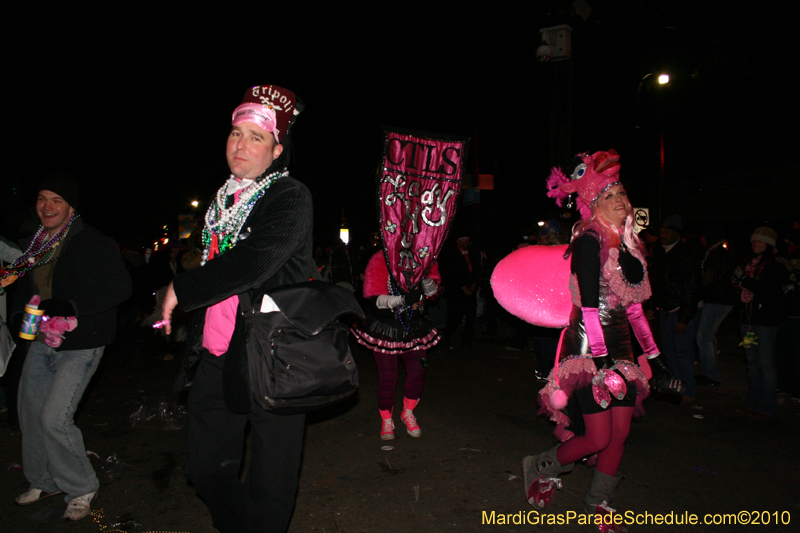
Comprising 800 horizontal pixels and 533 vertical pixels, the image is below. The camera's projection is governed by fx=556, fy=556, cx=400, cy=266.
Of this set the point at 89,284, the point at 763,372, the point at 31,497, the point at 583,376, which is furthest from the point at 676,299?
the point at 31,497

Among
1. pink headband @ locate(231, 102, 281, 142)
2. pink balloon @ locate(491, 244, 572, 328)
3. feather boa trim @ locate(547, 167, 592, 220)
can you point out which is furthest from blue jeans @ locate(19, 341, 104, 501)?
feather boa trim @ locate(547, 167, 592, 220)

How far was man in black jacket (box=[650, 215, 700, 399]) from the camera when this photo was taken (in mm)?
5992

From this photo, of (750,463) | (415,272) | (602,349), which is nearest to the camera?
(602,349)

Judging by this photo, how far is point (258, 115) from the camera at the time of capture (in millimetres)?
2461

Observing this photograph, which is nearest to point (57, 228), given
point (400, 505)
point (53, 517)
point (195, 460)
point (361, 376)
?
point (53, 517)

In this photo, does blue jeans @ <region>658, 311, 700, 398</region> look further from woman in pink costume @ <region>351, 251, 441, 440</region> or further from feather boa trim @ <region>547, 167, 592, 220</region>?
feather boa trim @ <region>547, 167, 592, 220</region>

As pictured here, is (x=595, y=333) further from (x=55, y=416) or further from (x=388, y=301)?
(x=55, y=416)

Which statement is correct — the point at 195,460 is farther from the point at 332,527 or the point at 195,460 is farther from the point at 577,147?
the point at 577,147

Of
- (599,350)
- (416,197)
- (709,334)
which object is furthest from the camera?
(709,334)

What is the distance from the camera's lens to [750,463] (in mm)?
4289

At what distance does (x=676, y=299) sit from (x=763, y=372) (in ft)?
3.52

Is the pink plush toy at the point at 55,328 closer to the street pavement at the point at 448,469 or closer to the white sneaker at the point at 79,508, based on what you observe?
the white sneaker at the point at 79,508

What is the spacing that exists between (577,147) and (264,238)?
2763 cm

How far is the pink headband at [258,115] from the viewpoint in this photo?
2.46 m
